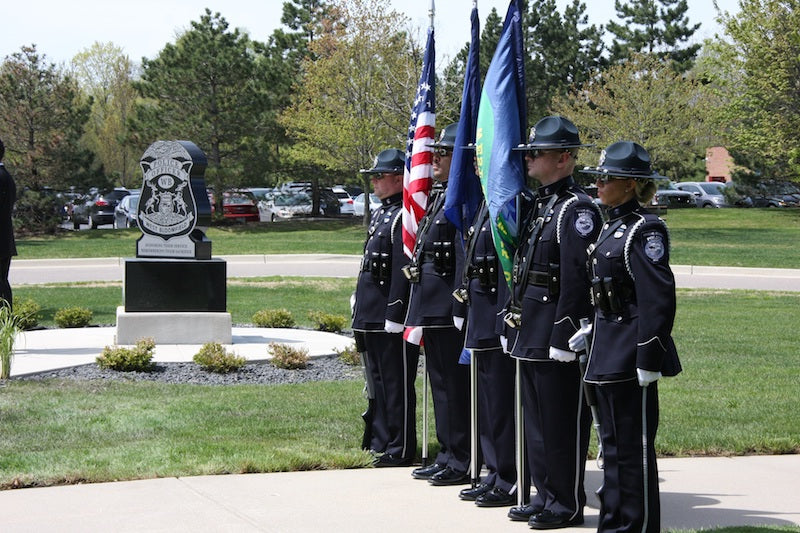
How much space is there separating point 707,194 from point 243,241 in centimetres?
2704

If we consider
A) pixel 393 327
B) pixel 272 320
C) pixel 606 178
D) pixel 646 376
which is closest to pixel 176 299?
pixel 272 320

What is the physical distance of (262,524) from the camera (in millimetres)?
5918

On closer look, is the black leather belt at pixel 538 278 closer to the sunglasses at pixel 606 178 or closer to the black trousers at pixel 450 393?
the sunglasses at pixel 606 178

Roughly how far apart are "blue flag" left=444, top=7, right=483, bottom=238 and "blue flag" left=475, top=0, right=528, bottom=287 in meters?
0.21

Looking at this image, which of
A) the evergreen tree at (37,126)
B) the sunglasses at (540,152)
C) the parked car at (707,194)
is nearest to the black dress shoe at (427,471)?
the sunglasses at (540,152)

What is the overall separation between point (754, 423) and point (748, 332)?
260 inches

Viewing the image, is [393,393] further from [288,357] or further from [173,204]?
[173,204]

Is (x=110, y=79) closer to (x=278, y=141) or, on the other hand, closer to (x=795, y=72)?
(x=278, y=141)

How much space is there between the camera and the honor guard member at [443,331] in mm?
6973

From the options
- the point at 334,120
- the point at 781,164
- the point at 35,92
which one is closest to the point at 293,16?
the point at 334,120

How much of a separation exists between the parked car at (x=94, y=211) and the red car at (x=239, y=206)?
4.64 m

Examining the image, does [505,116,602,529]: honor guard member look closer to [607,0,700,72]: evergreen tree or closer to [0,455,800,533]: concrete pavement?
[0,455,800,533]: concrete pavement

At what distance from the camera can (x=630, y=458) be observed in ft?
17.6

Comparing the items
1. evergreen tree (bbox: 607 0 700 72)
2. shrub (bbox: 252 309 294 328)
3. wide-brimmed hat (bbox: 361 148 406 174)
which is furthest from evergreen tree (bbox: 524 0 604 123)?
wide-brimmed hat (bbox: 361 148 406 174)
